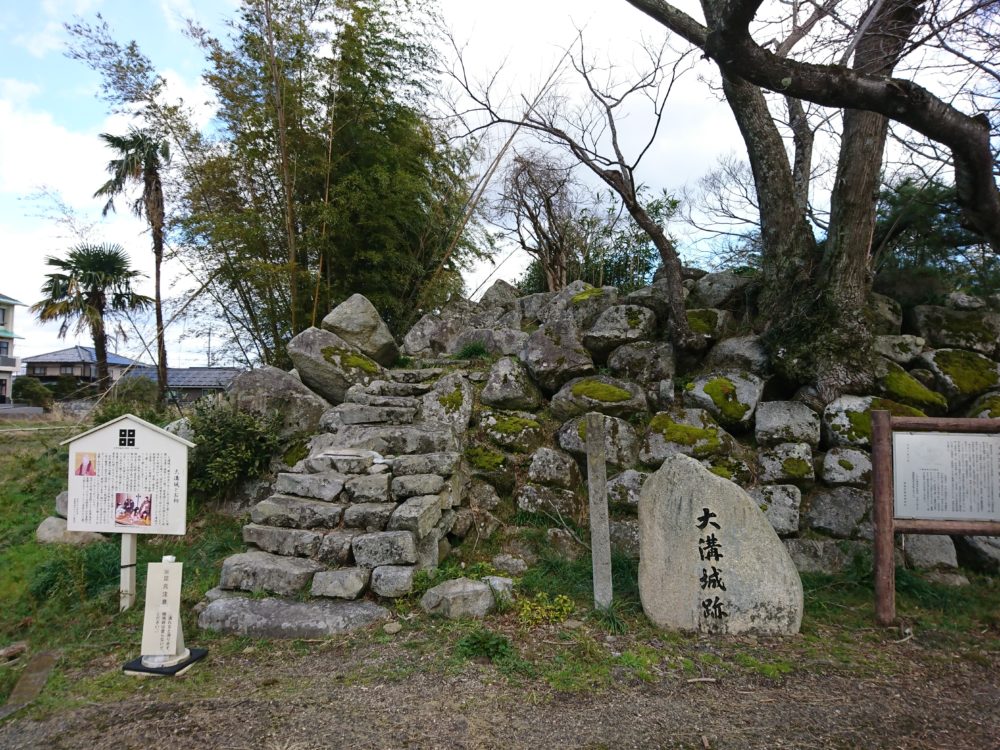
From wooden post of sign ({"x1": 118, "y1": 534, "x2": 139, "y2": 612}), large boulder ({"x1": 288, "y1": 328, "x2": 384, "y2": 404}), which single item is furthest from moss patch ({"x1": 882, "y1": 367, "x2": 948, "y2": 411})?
wooden post of sign ({"x1": 118, "y1": 534, "x2": 139, "y2": 612})

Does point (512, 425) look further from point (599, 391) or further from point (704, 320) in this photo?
point (704, 320)

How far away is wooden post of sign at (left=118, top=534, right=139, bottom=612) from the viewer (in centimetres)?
391

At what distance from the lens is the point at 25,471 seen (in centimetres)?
639

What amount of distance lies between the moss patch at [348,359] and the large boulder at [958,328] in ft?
19.3

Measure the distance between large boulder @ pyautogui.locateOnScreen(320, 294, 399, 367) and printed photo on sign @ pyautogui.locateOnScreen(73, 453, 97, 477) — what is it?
309 centimetres

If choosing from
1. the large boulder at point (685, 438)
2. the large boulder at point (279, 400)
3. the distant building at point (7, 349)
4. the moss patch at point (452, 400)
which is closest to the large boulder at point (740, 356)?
the large boulder at point (685, 438)

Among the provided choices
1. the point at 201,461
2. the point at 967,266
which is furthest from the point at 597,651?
the point at 967,266

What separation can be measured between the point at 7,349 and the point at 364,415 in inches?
1256

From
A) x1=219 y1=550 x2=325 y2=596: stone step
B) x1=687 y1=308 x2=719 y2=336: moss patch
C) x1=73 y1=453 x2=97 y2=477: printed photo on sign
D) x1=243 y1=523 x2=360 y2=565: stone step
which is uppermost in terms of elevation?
x1=687 y1=308 x2=719 y2=336: moss patch

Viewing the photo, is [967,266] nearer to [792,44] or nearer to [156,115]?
[792,44]

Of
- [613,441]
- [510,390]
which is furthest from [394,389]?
[613,441]

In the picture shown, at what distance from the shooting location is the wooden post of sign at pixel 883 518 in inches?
143

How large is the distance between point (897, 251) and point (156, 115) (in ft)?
30.1

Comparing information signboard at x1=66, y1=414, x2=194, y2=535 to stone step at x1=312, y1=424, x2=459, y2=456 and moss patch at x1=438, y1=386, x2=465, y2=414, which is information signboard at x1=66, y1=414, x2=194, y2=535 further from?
moss patch at x1=438, y1=386, x2=465, y2=414
